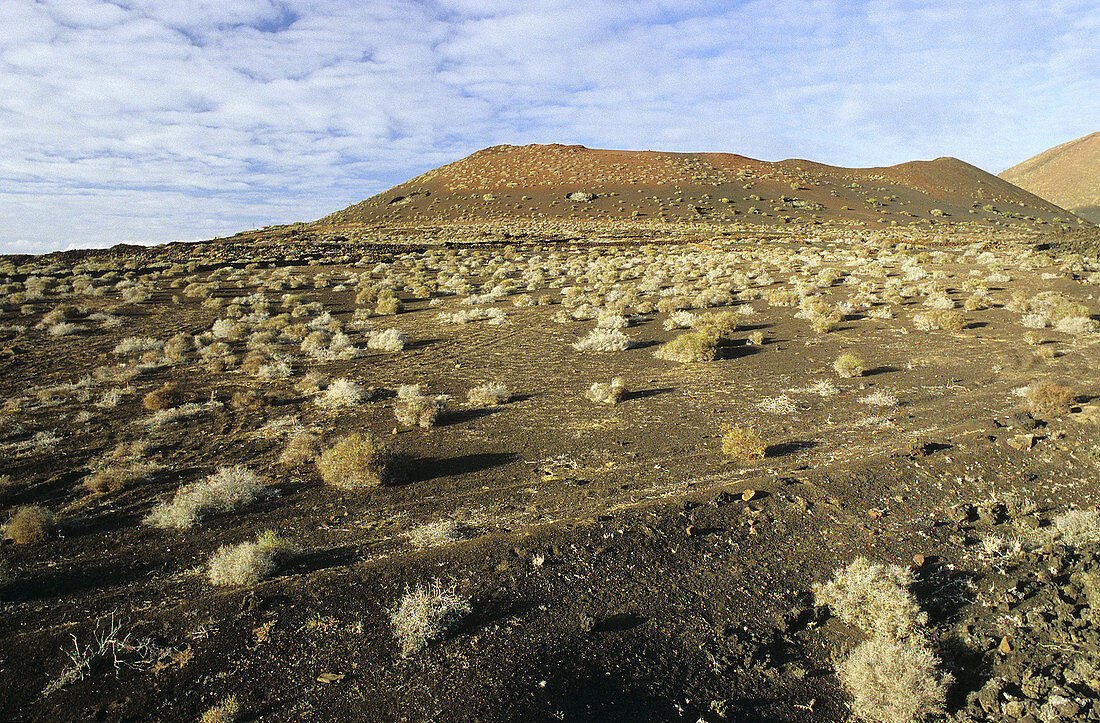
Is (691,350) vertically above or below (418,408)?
above

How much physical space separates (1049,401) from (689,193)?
72.5 m

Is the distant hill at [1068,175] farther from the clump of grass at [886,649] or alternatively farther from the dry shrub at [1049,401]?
the clump of grass at [886,649]

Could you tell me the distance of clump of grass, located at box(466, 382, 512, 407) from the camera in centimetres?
1115

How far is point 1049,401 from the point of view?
8.96 meters

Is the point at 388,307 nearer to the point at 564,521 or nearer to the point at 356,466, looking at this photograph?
the point at 356,466

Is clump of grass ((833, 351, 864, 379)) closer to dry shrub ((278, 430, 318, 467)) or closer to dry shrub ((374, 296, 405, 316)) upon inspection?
dry shrub ((278, 430, 318, 467))

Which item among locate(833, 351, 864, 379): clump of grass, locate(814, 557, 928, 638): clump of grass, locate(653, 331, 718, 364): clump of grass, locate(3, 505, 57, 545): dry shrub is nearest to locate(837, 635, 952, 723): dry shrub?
locate(814, 557, 928, 638): clump of grass

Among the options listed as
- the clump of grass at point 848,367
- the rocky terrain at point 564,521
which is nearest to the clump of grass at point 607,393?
the rocky terrain at point 564,521

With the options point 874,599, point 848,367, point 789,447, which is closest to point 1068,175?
point 848,367

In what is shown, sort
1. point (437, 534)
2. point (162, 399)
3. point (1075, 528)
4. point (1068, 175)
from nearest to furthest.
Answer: point (1075, 528)
point (437, 534)
point (162, 399)
point (1068, 175)

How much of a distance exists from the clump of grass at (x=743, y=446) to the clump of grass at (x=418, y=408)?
5.45m

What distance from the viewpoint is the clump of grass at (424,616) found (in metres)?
4.72

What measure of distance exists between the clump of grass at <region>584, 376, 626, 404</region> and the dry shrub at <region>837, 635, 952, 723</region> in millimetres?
6768

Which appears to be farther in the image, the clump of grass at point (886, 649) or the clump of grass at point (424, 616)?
the clump of grass at point (424, 616)
